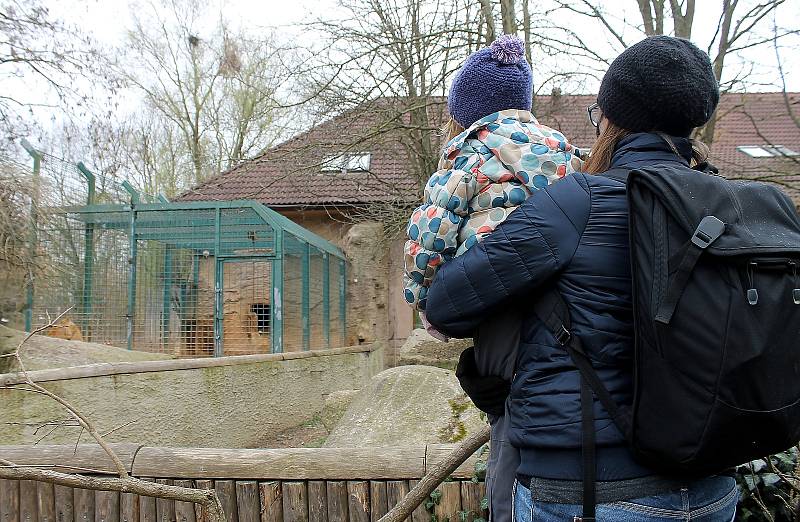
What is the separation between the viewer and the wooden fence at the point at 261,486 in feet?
9.76

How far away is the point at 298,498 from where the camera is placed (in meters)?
3.03

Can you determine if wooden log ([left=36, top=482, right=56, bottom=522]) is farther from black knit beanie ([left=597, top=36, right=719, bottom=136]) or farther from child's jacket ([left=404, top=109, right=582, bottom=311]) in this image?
black knit beanie ([left=597, top=36, right=719, bottom=136])

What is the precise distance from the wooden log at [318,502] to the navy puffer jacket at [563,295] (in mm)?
→ 1841

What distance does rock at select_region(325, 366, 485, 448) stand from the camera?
4395 mm

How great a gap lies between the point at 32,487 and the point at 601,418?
9.71 ft

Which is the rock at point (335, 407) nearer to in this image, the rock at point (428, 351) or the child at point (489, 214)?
the rock at point (428, 351)

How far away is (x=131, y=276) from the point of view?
358 inches

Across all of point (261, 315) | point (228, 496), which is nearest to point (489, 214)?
point (228, 496)

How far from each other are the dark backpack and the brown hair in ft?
0.98

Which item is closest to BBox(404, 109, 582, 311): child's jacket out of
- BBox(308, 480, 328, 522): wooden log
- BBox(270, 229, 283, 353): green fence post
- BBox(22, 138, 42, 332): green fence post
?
BBox(308, 480, 328, 522): wooden log

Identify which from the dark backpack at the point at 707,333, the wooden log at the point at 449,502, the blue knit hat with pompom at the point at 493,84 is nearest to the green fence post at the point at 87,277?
the wooden log at the point at 449,502

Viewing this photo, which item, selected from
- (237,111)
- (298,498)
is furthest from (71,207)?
(237,111)

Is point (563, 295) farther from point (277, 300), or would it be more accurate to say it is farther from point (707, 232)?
point (277, 300)

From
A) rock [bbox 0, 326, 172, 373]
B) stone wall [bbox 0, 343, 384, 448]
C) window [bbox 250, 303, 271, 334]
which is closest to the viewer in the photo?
stone wall [bbox 0, 343, 384, 448]
